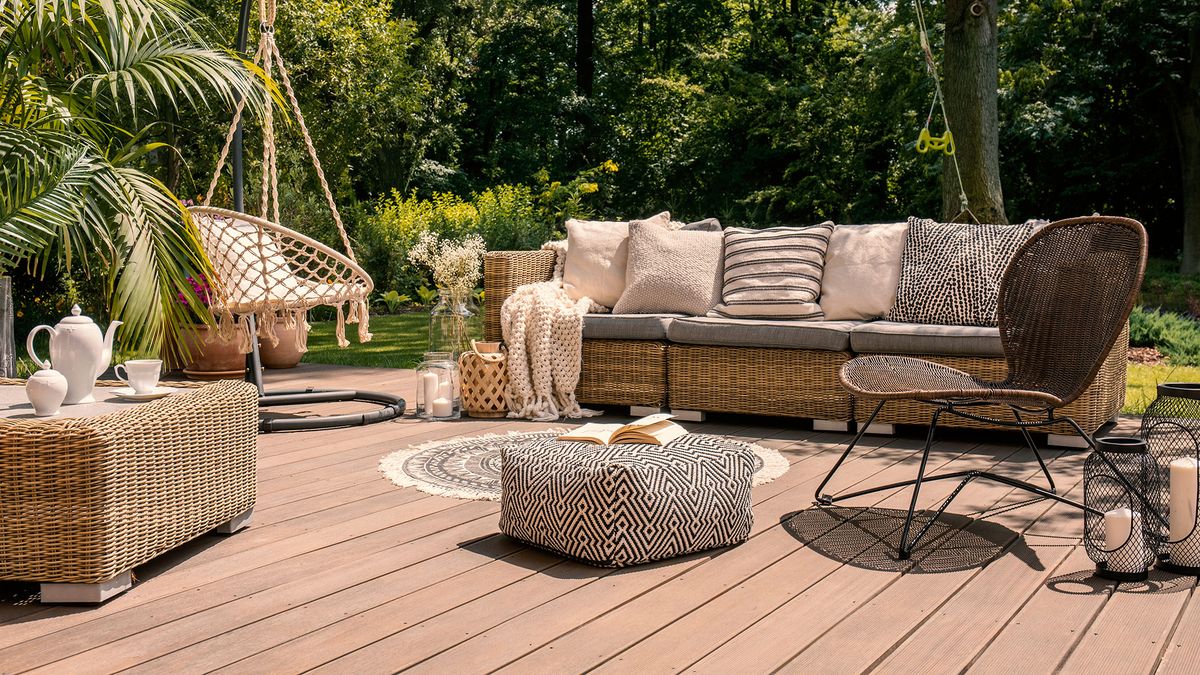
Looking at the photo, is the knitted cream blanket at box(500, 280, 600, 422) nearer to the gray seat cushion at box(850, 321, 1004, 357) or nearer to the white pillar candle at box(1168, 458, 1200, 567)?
the gray seat cushion at box(850, 321, 1004, 357)

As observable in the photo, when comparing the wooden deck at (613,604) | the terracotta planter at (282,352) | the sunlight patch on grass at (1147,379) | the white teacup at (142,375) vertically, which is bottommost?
the wooden deck at (613,604)

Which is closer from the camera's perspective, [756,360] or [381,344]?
[756,360]

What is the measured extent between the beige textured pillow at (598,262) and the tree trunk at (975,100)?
2.32 meters

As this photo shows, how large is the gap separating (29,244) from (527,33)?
50.1 ft

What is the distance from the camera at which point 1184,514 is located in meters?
2.62

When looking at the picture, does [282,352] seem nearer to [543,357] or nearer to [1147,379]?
[543,357]

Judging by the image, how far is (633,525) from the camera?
2715 mm

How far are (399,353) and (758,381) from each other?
3.74 metres

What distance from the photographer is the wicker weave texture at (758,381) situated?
470 cm

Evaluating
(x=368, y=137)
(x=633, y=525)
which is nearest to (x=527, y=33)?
(x=368, y=137)

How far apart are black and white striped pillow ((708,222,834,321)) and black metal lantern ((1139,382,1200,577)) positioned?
2057 millimetres

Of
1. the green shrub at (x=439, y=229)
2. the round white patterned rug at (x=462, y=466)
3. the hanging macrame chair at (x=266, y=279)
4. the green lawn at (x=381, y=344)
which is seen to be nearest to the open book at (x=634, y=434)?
the round white patterned rug at (x=462, y=466)

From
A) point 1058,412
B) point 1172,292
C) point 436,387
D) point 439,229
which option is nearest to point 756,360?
point 1058,412

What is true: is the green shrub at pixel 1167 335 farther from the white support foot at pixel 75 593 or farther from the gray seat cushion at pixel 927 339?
the white support foot at pixel 75 593
